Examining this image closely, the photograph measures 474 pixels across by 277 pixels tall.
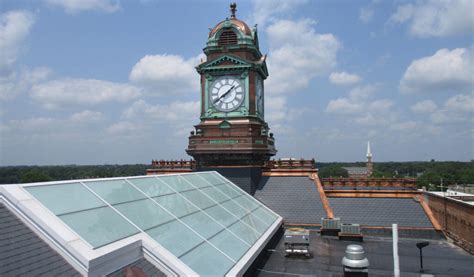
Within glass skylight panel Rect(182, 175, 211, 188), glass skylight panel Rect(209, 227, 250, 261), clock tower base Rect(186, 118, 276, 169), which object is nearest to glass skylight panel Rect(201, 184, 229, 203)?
glass skylight panel Rect(182, 175, 211, 188)

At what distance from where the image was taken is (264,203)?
78.8 ft

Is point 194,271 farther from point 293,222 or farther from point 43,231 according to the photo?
point 293,222

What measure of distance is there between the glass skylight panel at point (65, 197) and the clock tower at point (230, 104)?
1552 centimetres

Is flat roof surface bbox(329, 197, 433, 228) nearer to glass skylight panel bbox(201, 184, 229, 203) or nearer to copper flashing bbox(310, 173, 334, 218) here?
copper flashing bbox(310, 173, 334, 218)

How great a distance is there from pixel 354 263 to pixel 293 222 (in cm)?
1434

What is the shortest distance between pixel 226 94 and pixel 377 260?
1507 centimetres

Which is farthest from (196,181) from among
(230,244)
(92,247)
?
(92,247)

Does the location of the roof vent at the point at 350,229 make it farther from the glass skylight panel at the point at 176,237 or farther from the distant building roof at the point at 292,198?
the glass skylight panel at the point at 176,237

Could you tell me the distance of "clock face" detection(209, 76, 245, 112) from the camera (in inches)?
1049

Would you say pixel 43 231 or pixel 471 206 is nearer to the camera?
pixel 43 231

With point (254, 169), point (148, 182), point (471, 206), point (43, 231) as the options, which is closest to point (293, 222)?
point (254, 169)

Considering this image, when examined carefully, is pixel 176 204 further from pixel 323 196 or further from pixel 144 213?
pixel 323 196

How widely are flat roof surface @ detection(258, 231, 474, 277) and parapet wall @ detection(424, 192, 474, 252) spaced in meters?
0.92

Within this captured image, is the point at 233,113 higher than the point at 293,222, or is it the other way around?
the point at 233,113
